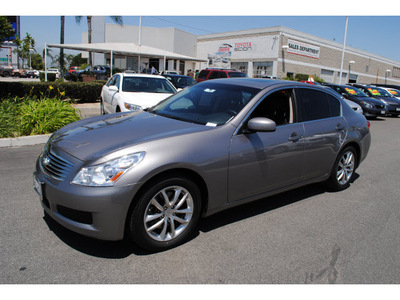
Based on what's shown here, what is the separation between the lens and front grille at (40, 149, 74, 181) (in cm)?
305

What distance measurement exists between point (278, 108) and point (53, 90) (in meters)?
11.1

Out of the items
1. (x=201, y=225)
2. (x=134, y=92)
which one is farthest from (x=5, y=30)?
(x=201, y=225)

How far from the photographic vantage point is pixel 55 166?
3191 millimetres

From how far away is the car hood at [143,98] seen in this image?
845 centimetres

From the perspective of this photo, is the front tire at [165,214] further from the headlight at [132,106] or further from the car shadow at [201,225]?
the headlight at [132,106]

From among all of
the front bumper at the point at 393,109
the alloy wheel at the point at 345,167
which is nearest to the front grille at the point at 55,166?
the alloy wheel at the point at 345,167

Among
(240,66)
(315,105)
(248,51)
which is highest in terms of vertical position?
(248,51)

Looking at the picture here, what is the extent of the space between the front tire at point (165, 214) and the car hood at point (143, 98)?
5.36 metres

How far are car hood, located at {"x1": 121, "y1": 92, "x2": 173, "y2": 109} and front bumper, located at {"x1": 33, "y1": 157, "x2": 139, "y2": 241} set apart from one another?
5.52m

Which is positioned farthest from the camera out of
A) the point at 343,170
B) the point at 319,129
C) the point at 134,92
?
the point at 134,92

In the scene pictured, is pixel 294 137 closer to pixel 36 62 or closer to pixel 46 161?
pixel 46 161

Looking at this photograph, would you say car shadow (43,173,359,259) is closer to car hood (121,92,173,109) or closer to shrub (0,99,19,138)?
shrub (0,99,19,138)

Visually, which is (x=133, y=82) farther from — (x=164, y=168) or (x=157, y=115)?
(x=164, y=168)

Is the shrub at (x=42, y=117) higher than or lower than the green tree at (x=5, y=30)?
lower
